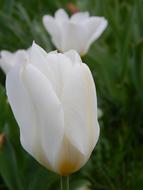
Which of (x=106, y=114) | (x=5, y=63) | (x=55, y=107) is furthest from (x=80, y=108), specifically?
(x=106, y=114)

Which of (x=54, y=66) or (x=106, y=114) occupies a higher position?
(x=54, y=66)

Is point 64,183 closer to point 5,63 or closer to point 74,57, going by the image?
point 74,57

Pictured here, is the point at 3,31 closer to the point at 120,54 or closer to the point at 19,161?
the point at 120,54

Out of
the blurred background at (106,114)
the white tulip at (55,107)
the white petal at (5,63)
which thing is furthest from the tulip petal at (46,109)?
the white petal at (5,63)

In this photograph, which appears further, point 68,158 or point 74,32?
point 74,32

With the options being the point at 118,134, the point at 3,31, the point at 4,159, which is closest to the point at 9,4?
the point at 3,31

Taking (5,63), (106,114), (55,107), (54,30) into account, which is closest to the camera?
(55,107)

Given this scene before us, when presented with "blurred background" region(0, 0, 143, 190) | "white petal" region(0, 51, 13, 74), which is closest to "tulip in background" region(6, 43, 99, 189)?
"blurred background" region(0, 0, 143, 190)
